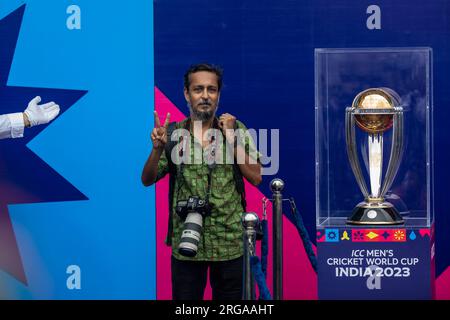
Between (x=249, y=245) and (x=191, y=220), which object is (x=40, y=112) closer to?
(x=191, y=220)

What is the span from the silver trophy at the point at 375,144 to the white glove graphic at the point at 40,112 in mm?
1799

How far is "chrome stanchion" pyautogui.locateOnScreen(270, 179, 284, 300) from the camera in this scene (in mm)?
5152

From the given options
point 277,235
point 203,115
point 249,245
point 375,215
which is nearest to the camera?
point 249,245

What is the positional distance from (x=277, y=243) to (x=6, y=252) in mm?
1681

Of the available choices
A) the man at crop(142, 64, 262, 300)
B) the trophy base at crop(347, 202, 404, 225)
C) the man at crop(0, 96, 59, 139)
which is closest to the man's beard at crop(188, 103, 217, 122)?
the man at crop(142, 64, 262, 300)

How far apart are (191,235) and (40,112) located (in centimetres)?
158

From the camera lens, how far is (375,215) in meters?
4.79

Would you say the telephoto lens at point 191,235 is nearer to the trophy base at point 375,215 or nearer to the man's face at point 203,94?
the man's face at point 203,94

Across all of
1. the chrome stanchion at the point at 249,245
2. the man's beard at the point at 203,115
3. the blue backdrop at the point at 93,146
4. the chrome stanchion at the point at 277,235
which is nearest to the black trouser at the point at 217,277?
the chrome stanchion at the point at 249,245

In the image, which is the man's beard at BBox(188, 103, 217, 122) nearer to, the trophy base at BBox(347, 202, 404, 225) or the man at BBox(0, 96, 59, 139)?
the trophy base at BBox(347, 202, 404, 225)

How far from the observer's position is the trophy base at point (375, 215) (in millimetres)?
4773

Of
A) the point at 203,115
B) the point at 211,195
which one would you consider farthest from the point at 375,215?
the point at 203,115

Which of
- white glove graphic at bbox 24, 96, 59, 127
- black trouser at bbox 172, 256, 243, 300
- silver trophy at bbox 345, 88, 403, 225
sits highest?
white glove graphic at bbox 24, 96, 59, 127

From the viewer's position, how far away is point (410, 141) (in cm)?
496
